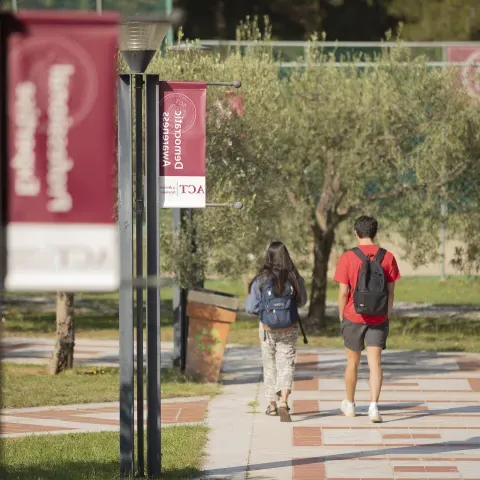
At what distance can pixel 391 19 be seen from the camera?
41625 millimetres

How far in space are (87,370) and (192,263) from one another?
76.8 inches

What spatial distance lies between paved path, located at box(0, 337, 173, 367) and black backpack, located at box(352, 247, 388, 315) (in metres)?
4.58

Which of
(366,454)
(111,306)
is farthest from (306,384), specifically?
(111,306)

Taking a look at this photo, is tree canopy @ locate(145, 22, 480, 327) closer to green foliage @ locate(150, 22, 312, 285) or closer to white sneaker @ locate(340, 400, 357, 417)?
green foliage @ locate(150, 22, 312, 285)

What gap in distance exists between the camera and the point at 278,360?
1116 centimetres

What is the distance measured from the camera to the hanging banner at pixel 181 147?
31.4 feet

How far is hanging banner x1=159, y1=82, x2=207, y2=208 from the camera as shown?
377 inches

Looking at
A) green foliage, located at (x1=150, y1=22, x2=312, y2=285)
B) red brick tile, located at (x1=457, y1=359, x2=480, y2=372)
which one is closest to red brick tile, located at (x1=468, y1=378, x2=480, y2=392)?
red brick tile, located at (x1=457, y1=359, x2=480, y2=372)

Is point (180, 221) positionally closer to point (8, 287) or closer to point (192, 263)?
point (192, 263)

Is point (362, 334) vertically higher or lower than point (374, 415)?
higher

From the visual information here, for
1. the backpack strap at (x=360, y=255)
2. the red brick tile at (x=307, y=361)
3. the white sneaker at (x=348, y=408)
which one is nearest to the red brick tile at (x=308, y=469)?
the white sneaker at (x=348, y=408)

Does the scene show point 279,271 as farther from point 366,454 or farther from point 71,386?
point 71,386

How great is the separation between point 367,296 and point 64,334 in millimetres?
4589

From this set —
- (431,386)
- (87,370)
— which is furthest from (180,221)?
(431,386)
